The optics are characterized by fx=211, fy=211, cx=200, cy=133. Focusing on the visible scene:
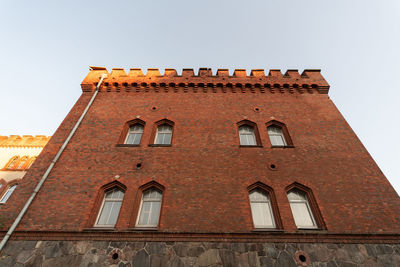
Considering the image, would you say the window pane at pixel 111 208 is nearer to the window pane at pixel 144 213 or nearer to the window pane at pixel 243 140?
the window pane at pixel 144 213

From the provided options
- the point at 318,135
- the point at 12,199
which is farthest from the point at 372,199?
the point at 12,199

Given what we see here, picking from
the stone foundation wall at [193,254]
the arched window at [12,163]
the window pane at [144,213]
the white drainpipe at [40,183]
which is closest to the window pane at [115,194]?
the window pane at [144,213]

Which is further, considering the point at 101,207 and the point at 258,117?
the point at 258,117

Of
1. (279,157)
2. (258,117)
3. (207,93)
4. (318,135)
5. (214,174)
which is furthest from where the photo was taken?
(207,93)

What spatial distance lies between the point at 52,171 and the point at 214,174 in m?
6.23

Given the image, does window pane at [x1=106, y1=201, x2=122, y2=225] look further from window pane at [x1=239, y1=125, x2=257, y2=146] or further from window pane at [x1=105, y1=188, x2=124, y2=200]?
window pane at [x1=239, y1=125, x2=257, y2=146]

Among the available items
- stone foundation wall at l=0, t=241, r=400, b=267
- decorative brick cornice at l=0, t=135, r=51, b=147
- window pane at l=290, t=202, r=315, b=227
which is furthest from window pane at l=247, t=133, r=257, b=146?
decorative brick cornice at l=0, t=135, r=51, b=147

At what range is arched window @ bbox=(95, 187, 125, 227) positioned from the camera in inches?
278

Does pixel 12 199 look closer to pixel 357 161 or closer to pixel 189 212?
pixel 189 212

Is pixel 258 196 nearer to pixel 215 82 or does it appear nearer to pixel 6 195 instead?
pixel 215 82

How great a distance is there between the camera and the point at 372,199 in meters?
7.29

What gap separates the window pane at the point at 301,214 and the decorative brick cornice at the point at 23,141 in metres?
18.4

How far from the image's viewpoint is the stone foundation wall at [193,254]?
594 cm

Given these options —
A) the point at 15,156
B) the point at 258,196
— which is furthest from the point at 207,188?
the point at 15,156
